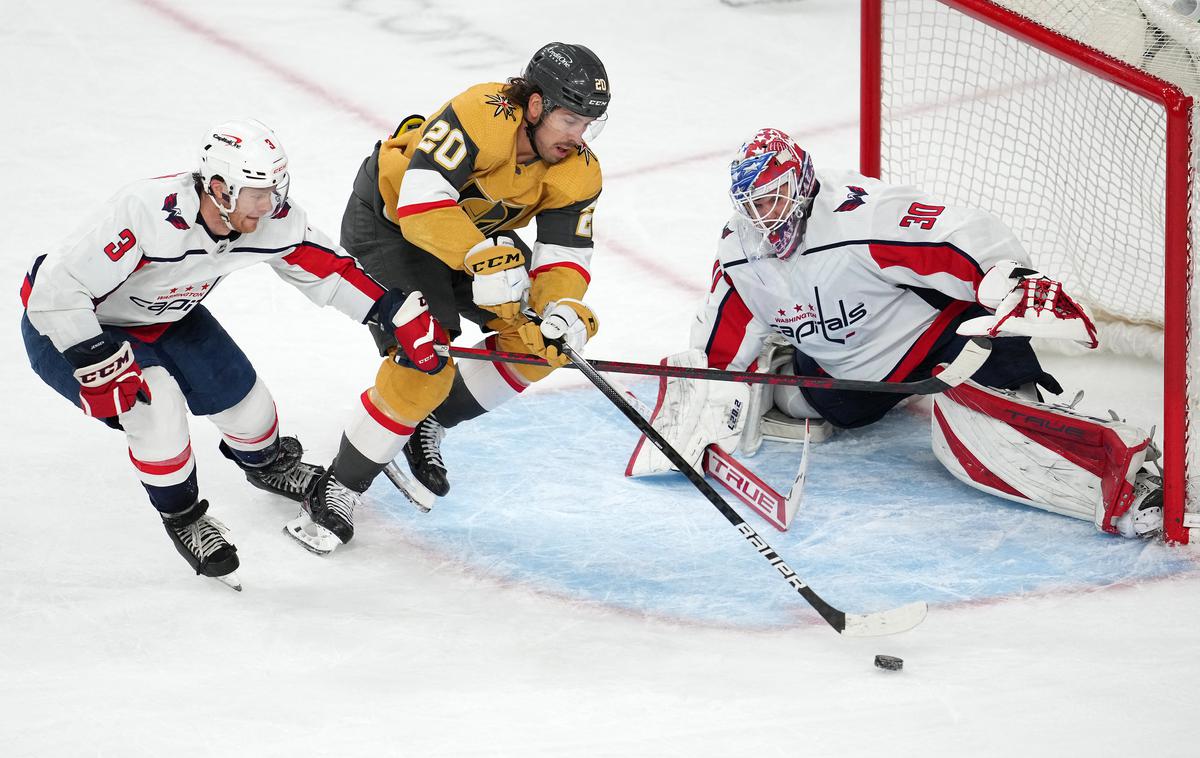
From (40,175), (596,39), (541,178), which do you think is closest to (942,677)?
(541,178)

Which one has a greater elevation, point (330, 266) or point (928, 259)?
point (928, 259)

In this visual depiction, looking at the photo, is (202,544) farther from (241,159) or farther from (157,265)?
(241,159)

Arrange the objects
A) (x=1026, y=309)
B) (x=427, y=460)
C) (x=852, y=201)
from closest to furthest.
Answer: (x=1026, y=309) < (x=852, y=201) < (x=427, y=460)

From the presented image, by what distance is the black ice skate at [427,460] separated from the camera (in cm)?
330

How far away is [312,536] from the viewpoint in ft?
10.2

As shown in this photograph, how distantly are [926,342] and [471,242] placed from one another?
44.6 inches

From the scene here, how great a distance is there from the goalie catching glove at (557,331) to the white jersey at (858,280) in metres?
0.50

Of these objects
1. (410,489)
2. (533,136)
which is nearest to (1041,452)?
(533,136)

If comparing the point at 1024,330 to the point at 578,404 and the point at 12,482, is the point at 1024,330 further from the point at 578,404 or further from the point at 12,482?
the point at 12,482

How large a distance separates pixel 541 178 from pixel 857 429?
1.15m

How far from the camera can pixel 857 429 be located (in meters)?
3.66

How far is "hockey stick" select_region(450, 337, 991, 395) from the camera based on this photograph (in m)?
2.97

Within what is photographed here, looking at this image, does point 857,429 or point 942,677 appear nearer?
point 942,677

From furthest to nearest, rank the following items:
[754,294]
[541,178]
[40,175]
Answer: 1. [40,175]
2. [754,294]
3. [541,178]
